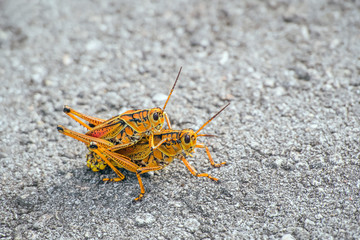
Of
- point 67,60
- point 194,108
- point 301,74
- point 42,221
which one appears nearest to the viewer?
point 42,221

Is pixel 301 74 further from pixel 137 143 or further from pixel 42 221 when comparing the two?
pixel 42 221

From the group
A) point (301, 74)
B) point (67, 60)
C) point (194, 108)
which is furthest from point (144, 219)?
point (67, 60)

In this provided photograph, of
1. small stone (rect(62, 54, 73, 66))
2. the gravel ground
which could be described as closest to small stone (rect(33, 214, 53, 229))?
the gravel ground

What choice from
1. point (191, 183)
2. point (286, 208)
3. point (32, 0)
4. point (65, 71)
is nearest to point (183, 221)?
point (191, 183)

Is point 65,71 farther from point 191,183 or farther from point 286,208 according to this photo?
point 286,208

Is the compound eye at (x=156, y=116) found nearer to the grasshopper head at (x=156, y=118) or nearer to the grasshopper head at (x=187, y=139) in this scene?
the grasshopper head at (x=156, y=118)

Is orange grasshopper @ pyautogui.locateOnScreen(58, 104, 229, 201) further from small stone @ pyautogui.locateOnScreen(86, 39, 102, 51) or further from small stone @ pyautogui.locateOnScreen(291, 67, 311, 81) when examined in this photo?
small stone @ pyautogui.locateOnScreen(86, 39, 102, 51)

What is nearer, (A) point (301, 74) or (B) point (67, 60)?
(A) point (301, 74)
